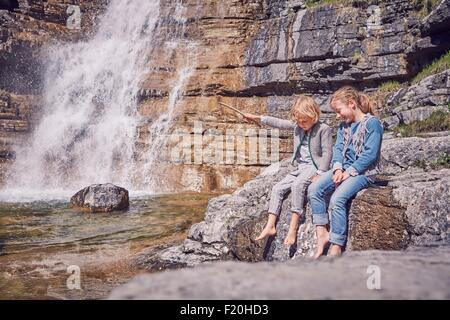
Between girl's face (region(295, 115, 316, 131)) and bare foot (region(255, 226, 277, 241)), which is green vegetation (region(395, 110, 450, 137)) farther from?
bare foot (region(255, 226, 277, 241))

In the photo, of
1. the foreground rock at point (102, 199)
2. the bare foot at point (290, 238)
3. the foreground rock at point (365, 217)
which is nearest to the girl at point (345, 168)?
the foreground rock at point (365, 217)

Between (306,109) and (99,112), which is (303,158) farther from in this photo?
(99,112)

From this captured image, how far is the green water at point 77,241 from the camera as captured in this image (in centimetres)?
588

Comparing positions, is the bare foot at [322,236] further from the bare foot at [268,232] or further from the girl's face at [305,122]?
the girl's face at [305,122]

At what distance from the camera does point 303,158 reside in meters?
5.74

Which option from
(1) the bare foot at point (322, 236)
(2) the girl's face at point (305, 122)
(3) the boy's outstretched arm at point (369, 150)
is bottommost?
(1) the bare foot at point (322, 236)

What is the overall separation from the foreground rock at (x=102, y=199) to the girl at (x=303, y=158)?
8.04 metres

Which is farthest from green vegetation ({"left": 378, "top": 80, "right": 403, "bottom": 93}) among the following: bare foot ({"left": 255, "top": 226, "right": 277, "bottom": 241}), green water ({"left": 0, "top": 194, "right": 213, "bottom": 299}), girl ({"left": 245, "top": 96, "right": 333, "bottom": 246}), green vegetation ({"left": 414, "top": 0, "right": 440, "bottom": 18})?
bare foot ({"left": 255, "top": 226, "right": 277, "bottom": 241})

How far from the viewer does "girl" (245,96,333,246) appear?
5406mm

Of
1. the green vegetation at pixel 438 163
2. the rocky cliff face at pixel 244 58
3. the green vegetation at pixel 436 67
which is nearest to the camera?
the green vegetation at pixel 438 163

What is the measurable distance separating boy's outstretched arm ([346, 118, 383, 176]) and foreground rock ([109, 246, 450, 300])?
7.39 feet

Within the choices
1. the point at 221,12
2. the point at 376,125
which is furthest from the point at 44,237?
the point at 221,12

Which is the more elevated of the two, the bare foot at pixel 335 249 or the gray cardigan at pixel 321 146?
the gray cardigan at pixel 321 146

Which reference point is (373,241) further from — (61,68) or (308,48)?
(61,68)
